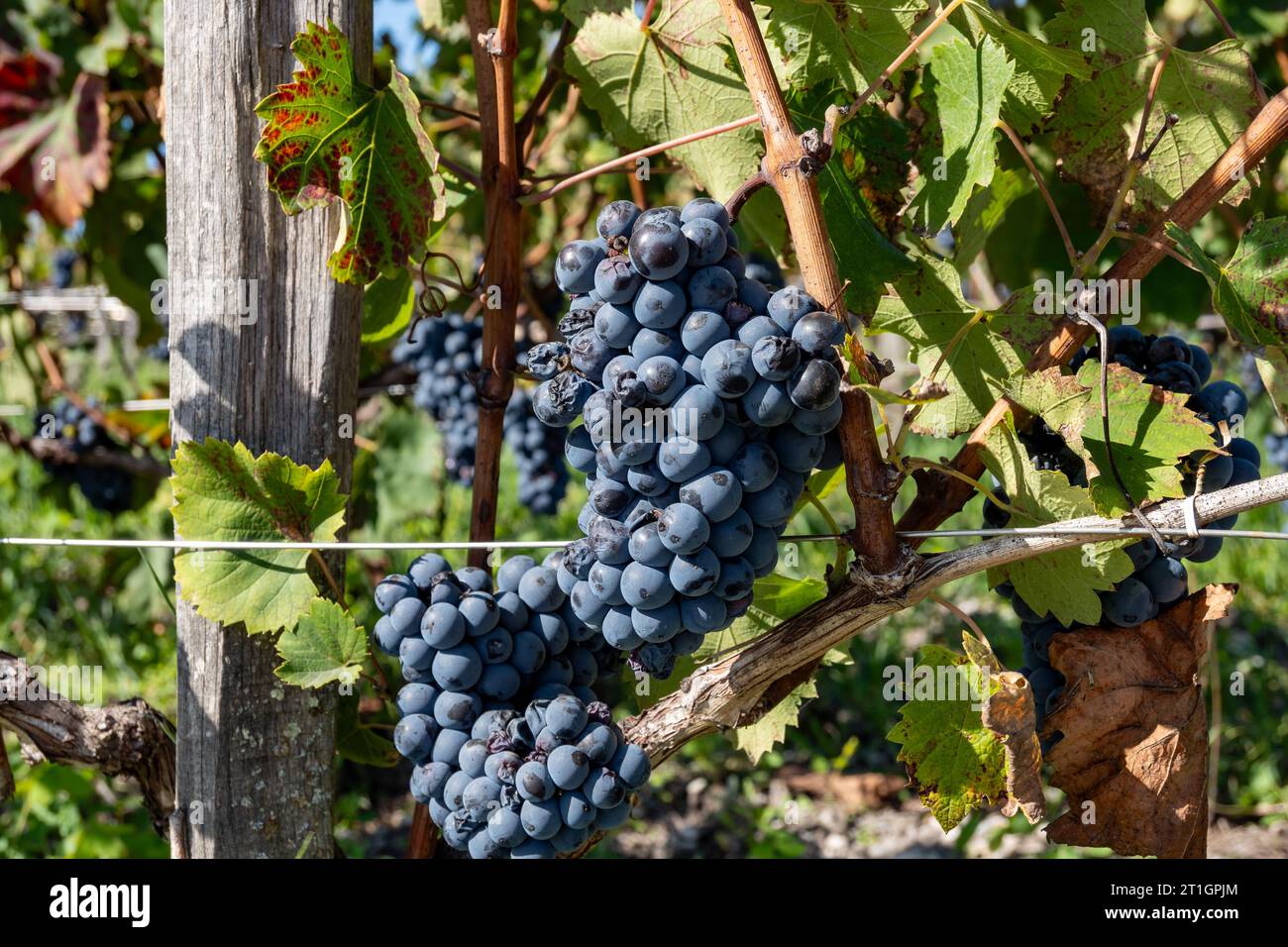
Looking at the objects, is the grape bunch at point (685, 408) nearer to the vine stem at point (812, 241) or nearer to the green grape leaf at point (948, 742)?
the vine stem at point (812, 241)

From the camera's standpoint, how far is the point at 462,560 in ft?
11.9

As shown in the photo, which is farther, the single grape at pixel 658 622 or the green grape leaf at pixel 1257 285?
the green grape leaf at pixel 1257 285

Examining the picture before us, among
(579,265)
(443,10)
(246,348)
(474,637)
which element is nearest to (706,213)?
(579,265)

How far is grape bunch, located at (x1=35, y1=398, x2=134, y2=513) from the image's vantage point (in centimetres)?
317

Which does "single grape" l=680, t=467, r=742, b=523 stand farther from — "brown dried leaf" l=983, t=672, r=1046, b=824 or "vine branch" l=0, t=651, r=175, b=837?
"vine branch" l=0, t=651, r=175, b=837

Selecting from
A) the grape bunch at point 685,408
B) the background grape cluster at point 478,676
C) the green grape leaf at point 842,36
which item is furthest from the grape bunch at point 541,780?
the green grape leaf at point 842,36

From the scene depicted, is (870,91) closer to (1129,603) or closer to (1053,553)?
(1053,553)

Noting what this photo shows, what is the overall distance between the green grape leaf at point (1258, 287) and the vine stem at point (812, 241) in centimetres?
44

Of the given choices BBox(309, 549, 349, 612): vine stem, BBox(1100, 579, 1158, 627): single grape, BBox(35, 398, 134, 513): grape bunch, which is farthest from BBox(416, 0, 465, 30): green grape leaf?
BBox(35, 398, 134, 513): grape bunch

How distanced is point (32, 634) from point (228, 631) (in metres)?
3.00

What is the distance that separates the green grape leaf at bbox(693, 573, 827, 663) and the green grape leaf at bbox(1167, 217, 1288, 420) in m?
0.60

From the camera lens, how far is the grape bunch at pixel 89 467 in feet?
10.4

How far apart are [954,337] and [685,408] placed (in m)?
0.43
